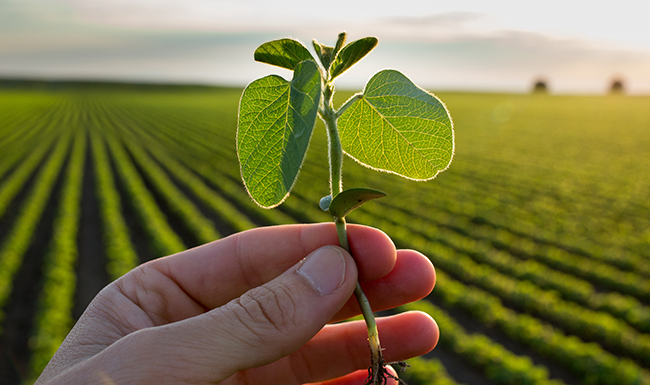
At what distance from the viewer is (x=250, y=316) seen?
5.08ft

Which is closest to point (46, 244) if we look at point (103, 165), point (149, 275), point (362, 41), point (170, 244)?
point (170, 244)

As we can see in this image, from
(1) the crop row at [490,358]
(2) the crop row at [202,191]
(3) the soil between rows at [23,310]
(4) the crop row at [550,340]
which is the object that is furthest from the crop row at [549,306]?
(3) the soil between rows at [23,310]

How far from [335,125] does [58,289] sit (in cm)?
767

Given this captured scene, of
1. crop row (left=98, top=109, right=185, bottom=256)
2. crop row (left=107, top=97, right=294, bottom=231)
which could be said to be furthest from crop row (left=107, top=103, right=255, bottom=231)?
crop row (left=98, top=109, right=185, bottom=256)

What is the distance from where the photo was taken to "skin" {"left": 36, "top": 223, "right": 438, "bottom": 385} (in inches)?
56.1

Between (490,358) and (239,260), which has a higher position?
(239,260)

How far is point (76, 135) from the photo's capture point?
83.5ft

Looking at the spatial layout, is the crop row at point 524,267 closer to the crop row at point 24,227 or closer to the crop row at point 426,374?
the crop row at point 426,374

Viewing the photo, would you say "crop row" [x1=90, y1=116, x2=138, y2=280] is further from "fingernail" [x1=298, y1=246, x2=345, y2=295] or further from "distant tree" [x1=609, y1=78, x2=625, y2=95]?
"distant tree" [x1=609, y1=78, x2=625, y2=95]

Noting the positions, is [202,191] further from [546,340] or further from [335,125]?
[335,125]

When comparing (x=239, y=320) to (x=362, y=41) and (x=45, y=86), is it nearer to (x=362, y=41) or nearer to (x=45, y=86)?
(x=362, y=41)

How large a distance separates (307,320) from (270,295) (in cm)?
18

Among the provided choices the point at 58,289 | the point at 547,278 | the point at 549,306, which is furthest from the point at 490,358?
the point at 58,289

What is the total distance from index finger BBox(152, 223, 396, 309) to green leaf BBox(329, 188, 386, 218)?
27.6 inches
